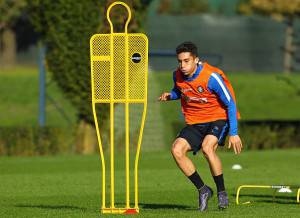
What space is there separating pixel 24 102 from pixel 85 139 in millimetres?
14503

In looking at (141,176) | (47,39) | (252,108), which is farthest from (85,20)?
(252,108)

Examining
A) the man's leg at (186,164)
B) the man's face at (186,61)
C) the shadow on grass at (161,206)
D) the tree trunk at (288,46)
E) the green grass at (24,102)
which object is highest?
the tree trunk at (288,46)

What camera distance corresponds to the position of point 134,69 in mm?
11797

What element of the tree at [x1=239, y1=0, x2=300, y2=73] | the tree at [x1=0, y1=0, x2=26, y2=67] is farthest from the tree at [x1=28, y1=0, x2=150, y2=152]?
the tree at [x1=0, y1=0, x2=26, y2=67]

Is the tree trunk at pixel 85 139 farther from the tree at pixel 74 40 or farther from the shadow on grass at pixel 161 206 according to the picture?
the shadow on grass at pixel 161 206

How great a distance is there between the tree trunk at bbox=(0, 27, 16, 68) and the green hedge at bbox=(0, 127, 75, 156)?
2606cm

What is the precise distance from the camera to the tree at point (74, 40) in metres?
28.4

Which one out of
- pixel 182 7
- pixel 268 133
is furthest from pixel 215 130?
pixel 182 7

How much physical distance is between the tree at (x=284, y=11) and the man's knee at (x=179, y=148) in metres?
30.1

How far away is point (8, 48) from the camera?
53875 millimetres

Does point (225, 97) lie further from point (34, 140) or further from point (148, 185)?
point (34, 140)

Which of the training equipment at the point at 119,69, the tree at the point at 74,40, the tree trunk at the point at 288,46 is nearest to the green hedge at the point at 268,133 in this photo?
the tree at the point at 74,40

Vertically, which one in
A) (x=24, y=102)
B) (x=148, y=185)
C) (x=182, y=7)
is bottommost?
(x=148, y=185)

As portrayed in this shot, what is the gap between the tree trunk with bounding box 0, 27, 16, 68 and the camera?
176 feet
